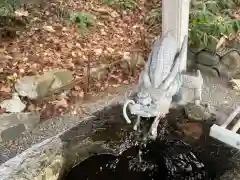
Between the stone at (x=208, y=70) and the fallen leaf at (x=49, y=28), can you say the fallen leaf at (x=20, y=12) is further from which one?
the stone at (x=208, y=70)

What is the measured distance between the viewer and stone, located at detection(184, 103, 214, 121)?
360 cm

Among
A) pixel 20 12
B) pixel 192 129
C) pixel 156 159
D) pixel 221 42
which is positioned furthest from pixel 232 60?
pixel 20 12

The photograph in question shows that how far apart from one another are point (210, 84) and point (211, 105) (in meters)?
0.51

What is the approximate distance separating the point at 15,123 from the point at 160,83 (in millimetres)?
1474

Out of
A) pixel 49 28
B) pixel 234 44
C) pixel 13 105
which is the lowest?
pixel 13 105

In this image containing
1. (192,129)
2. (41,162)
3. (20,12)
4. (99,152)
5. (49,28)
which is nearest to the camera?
(41,162)

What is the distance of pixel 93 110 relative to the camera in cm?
387

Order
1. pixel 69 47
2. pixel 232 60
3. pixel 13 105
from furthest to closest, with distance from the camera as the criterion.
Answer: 1. pixel 69 47
2. pixel 232 60
3. pixel 13 105

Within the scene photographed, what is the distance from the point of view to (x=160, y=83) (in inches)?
132

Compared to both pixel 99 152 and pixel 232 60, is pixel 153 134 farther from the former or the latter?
pixel 232 60

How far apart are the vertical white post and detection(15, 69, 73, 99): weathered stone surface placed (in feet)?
4.12

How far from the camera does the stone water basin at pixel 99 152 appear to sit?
9.62 feet

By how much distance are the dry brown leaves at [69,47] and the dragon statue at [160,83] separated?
0.92 metres

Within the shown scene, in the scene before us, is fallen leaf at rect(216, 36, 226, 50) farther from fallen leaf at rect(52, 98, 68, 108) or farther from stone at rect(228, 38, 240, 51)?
fallen leaf at rect(52, 98, 68, 108)
